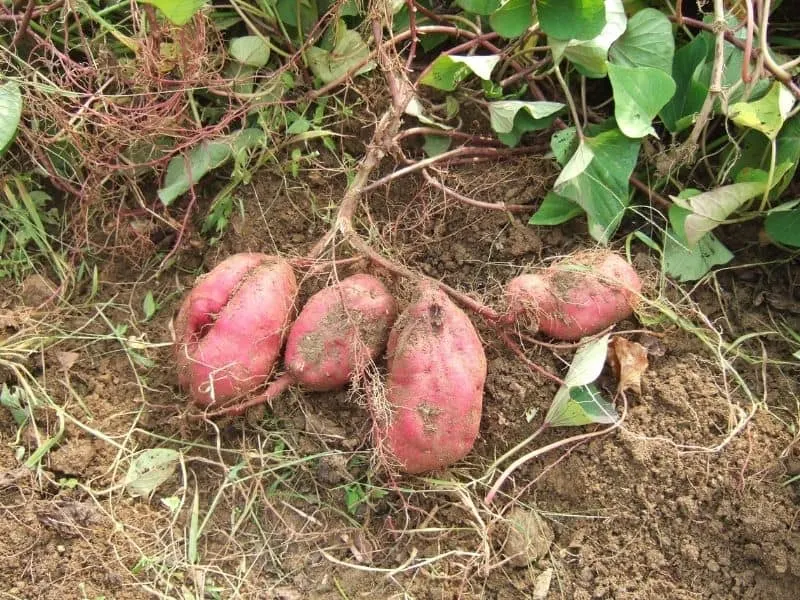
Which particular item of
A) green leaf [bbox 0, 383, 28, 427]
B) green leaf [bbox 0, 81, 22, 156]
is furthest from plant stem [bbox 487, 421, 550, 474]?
green leaf [bbox 0, 81, 22, 156]

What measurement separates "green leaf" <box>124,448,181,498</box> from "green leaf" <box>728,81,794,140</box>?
1000 millimetres

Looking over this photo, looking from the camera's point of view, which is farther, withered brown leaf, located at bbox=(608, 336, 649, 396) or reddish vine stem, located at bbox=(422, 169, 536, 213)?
reddish vine stem, located at bbox=(422, 169, 536, 213)

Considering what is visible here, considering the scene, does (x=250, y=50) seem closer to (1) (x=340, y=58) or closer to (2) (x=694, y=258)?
(1) (x=340, y=58)

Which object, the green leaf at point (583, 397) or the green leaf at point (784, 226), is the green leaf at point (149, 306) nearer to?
the green leaf at point (583, 397)

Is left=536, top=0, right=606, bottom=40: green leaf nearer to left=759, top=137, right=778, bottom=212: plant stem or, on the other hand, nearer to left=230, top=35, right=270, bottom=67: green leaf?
left=759, top=137, right=778, bottom=212: plant stem

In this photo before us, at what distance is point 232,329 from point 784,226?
0.86 m

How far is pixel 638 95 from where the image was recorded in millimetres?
1086

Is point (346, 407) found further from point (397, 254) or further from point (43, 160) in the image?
point (43, 160)

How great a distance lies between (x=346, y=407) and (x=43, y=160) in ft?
2.25

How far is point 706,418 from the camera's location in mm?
1051

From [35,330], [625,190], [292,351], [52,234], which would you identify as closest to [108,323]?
[35,330]

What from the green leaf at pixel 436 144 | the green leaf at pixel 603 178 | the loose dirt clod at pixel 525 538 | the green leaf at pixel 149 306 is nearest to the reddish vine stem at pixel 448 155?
the green leaf at pixel 436 144

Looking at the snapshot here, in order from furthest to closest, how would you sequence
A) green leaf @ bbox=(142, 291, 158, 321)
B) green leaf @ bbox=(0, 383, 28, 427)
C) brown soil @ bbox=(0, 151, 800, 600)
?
green leaf @ bbox=(142, 291, 158, 321), green leaf @ bbox=(0, 383, 28, 427), brown soil @ bbox=(0, 151, 800, 600)

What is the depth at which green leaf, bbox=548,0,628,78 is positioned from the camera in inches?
44.3
